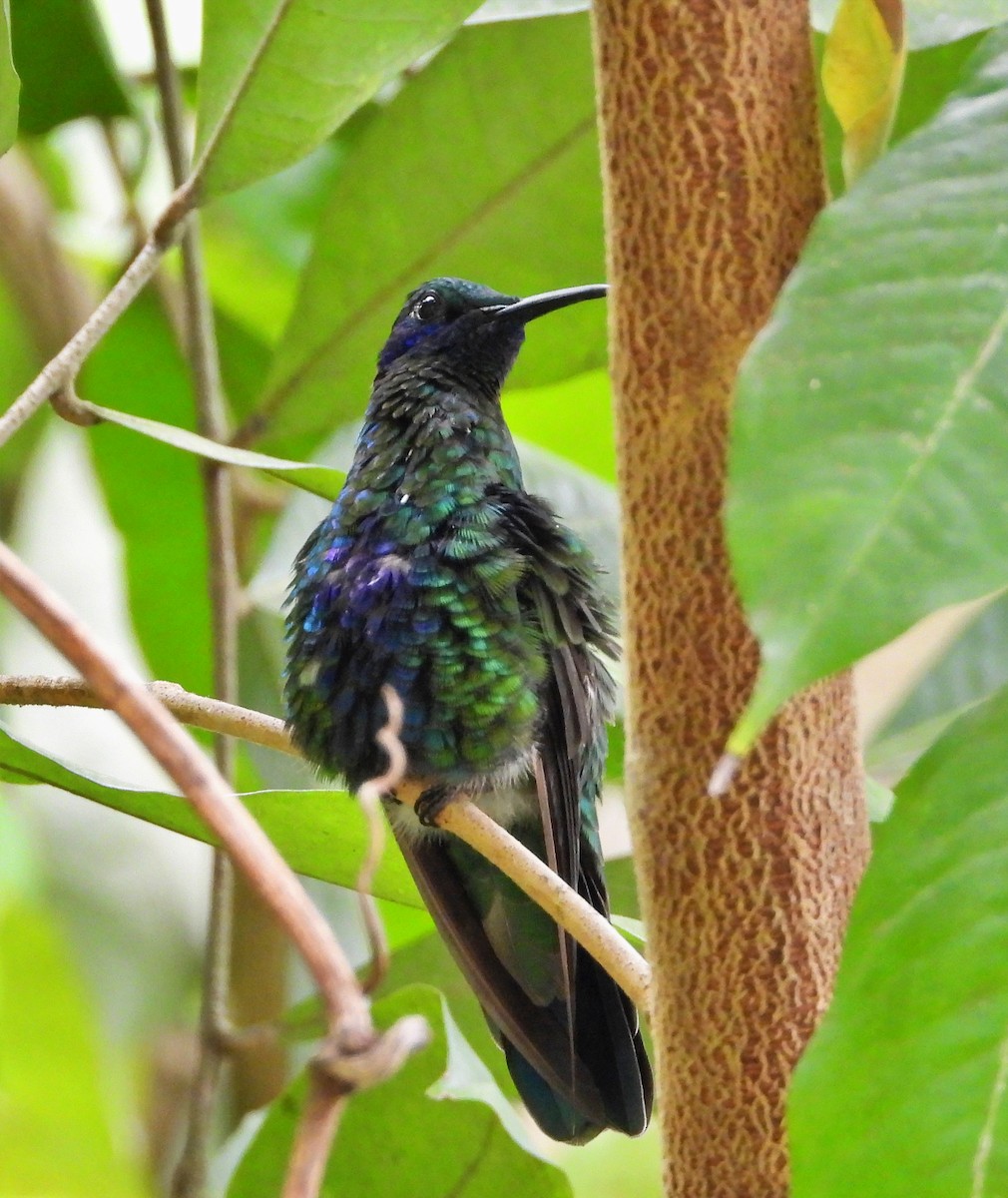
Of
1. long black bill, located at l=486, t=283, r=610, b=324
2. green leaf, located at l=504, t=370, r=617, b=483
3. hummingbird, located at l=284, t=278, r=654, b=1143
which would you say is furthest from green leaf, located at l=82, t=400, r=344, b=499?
green leaf, located at l=504, t=370, r=617, b=483

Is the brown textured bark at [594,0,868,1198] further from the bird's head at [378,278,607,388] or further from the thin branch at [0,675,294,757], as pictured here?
the bird's head at [378,278,607,388]

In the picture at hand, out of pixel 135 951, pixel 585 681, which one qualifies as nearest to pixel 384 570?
pixel 585 681

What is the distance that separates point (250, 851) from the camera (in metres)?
0.53

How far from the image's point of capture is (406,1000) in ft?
4.75

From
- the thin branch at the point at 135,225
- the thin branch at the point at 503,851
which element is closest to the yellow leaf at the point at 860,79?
the thin branch at the point at 503,851

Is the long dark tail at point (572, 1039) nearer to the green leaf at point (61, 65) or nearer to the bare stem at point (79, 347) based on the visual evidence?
the bare stem at point (79, 347)

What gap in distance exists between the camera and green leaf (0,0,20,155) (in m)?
1.25

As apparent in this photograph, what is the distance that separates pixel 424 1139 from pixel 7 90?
1049 mm

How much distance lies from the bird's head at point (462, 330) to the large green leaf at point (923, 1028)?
1276 mm

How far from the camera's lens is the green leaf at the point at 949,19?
1.31 m

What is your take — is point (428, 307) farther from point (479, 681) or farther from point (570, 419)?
point (570, 419)

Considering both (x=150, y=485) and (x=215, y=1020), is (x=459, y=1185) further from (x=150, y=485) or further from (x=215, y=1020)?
(x=150, y=485)

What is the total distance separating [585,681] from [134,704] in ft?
3.75

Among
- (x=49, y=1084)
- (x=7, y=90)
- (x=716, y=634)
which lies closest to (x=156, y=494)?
(x=49, y=1084)
